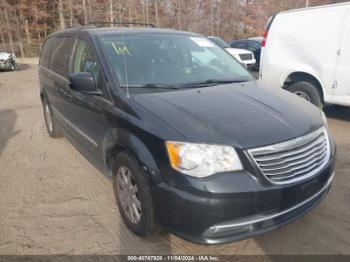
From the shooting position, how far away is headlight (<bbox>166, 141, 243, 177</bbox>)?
2.19 meters

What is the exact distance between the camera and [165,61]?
3373 millimetres

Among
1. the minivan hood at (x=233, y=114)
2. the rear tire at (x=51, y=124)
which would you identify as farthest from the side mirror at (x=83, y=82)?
the rear tire at (x=51, y=124)

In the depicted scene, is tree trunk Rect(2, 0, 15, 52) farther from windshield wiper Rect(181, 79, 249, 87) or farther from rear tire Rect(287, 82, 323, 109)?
windshield wiper Rect(181, 79, 249, 87)

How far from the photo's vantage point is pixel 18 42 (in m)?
30.9

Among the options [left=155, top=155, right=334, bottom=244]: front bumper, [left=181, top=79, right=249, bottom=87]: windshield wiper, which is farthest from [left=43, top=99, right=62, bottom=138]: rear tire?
[left=155, top=155, right=334, bottom=244]: front bumper

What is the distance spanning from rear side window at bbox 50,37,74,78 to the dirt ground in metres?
1.26

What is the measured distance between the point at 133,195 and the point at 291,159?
4.26ft

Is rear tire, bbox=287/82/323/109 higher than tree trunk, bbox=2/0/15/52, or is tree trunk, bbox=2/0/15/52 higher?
tree trunk, bbox=2/0/15/52

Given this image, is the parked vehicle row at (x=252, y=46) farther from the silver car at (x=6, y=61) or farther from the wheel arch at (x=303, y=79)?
the silver car at (x=6, y=61)

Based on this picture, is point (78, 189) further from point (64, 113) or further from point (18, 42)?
point (18, 42)

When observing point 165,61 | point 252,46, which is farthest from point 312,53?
point 252,46

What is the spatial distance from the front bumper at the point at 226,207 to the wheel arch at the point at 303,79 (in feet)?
13.2

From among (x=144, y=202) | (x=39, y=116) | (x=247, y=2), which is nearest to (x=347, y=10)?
(x=144, y=202)

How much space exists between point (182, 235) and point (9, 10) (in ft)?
114
